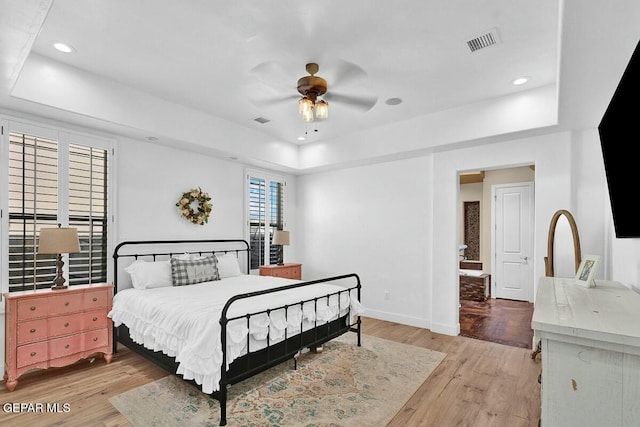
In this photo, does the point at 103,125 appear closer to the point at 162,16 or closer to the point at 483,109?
the point at 162,16

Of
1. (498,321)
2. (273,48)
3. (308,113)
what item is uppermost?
(273,48)

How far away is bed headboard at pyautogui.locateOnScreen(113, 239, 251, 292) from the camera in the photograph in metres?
4.08

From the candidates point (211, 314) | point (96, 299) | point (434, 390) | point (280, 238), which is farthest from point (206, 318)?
point (280, 238)

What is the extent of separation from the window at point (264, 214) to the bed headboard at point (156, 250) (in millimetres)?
320

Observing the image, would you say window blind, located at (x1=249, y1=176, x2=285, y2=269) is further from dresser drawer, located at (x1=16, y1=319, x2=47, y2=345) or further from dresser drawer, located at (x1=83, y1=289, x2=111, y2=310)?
dresser drawer, located at (x1=16, y1=319, x2=47, y2=345)

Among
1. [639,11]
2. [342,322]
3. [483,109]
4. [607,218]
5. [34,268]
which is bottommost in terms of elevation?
[342,322]

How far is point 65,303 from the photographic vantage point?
130 inches

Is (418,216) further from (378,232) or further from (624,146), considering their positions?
(624,146)

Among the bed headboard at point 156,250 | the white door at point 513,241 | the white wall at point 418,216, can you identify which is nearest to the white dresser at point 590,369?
the white wall at point 418,216

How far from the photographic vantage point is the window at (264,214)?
577 centimetres

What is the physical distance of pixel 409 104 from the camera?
420cm

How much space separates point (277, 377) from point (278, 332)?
0.51 m

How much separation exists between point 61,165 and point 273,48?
2673 millimetres

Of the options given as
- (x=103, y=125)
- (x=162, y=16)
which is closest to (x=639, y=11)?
(x=162, y=16)
